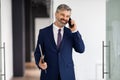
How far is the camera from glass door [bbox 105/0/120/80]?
3.38m

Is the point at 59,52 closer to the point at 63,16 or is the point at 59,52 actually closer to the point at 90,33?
the point at 63,16

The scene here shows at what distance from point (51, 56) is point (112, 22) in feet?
4.36

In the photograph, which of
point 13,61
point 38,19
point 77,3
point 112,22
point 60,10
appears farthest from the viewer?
point 38,19

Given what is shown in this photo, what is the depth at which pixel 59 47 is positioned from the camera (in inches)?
91.7

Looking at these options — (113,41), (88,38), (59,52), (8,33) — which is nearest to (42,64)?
(59,52)

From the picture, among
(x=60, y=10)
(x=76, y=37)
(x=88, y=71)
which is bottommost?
(x=88, y=71)

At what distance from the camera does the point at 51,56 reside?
2340 millimetres

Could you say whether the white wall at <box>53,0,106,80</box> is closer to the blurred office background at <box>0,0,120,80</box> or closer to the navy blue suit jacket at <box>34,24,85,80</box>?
the blurred office background at <box>0,0,120,80</box>

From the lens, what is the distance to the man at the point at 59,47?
2316 millimetres

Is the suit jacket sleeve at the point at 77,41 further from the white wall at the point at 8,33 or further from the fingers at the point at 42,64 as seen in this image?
the white wall at the point at 8,33

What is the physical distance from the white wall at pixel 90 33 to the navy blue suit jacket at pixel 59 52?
2.44 m

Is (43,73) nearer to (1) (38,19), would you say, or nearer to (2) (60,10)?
(2) (60,10)

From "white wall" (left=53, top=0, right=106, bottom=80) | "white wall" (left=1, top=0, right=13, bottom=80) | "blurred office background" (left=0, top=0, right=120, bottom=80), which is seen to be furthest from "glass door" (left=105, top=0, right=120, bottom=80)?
"white wall" (left=1, top=0, right=13, bottom=80)

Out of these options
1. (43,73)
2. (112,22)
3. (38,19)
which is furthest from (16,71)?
(38,19)
